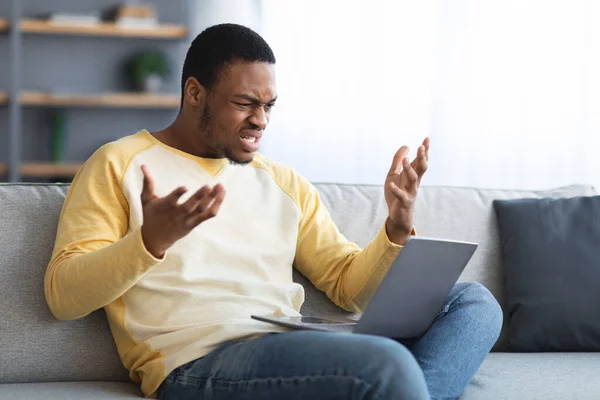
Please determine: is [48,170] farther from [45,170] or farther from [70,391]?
[70,391]

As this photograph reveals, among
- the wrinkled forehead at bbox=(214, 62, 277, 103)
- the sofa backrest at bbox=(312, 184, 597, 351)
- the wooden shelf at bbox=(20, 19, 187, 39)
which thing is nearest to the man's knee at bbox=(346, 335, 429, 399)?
the wrinkled forehead at bbox=(214, 62, 277, 103)

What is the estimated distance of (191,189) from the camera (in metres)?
1.71

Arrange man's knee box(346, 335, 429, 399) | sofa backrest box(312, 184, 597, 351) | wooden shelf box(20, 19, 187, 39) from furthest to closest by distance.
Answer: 1. wooden shelf box(20, 19, 187, 39)
2. sofa backrest box(312, 184, 597, 351)
3. man's knee box(346, 335, 429, 399)

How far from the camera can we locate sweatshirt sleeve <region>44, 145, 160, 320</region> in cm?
141

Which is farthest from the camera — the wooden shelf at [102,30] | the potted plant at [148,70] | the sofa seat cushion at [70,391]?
the potted plant at [148,70]

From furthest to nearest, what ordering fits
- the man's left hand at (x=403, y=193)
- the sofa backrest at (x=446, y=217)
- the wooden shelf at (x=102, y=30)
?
1. the wooden shelf at (x=102, y=30)
2. the sofa backrest at (x=446, y=217)
3. the man's left hand at (x=403, y=193)

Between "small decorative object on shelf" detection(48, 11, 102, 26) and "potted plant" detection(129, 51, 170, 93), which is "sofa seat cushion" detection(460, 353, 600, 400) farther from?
"small decorative object on shelf" detection(48, 11, 102, 26)

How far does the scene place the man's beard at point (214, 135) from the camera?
173cm

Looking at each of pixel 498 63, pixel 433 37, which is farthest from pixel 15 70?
pixel 498 63

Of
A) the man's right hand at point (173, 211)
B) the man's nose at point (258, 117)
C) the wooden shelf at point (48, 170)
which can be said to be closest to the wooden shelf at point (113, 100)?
the wooden shelf at point (48, 170)

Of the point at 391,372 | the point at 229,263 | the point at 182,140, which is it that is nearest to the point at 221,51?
the point at 182,140

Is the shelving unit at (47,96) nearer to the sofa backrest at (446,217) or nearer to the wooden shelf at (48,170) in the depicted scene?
the wooden shelf at (48,170)

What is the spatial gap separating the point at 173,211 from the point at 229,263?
38 centimetres

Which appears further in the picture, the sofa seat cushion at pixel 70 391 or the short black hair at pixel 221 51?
the short black hair at pixel 221 51
